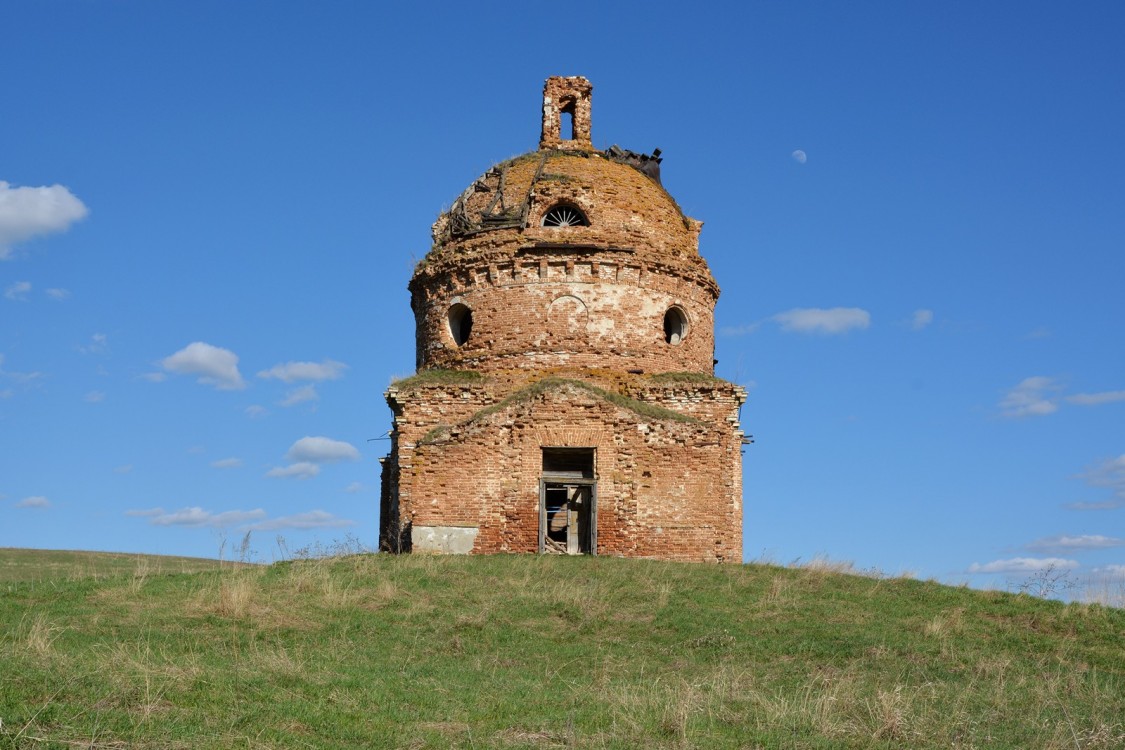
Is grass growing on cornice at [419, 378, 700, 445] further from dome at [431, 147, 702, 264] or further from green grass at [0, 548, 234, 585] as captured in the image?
green grass at [0, 548, 234, 585]

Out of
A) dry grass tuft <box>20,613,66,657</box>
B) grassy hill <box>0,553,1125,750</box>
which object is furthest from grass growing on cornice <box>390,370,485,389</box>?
dry grass tuft <box>20,613,66,657</box>

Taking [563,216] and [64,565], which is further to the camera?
[563,216]

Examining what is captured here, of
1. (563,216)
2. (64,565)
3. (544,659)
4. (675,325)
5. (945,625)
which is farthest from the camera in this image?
(675,325)

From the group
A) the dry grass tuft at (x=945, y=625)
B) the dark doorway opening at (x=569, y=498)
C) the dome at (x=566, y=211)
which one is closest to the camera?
the dry grass tuft at (x=945, y=625)

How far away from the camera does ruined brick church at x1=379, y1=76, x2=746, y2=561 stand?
60.1ft

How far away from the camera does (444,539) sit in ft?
59.2

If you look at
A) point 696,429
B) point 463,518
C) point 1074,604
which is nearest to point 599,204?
point 696,429

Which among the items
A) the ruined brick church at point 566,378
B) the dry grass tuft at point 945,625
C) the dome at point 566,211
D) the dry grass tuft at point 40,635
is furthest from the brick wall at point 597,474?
the dry grass tuft at point 40,635

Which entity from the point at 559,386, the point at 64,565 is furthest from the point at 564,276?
the point at 64,565

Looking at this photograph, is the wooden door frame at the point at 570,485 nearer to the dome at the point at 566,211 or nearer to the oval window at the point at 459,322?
the oval window at the point at 459,322

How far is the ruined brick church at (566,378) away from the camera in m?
18.3

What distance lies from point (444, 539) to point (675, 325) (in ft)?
23.6

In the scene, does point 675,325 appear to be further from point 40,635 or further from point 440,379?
point 40,635

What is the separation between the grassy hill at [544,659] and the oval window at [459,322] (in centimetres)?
588
